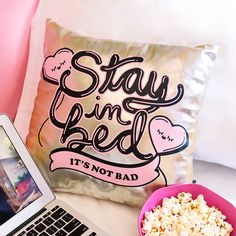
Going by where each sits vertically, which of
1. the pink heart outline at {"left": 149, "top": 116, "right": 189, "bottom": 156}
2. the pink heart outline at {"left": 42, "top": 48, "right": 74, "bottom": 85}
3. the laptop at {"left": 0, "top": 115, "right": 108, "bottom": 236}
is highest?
the pink heart outline at {"left": 42, "top": 48, "right": 74, "bottom": 85}

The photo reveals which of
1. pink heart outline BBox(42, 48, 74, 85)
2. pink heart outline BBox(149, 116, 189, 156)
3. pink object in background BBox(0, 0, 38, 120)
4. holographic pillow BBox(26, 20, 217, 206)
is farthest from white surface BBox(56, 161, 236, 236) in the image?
pink object in background BBox(0, 0, 38, 120)

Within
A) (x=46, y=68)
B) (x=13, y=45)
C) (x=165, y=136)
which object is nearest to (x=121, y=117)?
(x=165, y=136)

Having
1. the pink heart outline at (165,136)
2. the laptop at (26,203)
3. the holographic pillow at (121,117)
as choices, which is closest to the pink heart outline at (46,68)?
the holographic pillow at (121,117)

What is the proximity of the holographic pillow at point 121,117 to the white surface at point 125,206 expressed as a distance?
0.9 inches

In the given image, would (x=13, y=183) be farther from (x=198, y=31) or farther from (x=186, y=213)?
(x=198, y=31)

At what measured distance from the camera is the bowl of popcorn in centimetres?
74

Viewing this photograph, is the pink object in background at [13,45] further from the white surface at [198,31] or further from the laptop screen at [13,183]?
the laptop screen at [13,183]

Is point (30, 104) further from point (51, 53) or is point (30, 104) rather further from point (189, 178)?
point (189, 178)

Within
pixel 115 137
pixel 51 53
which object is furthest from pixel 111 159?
pixel 51 53

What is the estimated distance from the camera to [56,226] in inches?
31.9

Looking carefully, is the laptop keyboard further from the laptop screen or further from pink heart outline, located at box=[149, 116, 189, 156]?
pink heart outline, located at box=[149, 116, 189, 156]

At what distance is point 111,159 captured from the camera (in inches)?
33.3

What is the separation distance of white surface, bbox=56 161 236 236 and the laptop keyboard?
0.05 m

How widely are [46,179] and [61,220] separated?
0.39ft
